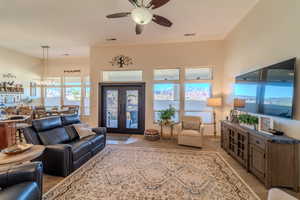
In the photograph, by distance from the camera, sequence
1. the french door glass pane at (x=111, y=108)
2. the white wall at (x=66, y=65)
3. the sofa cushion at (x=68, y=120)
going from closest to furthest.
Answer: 1. the sofa cushion at (x=68, y=120)
2. the french door glass pane at (x=111, y=108)
3. the white wall at (x=66, y=65)

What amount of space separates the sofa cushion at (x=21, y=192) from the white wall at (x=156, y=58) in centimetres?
463

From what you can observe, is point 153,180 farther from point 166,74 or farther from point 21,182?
point 166,74

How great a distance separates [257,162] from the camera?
8.86 ft

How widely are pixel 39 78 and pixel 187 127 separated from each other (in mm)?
8026

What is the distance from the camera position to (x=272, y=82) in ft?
9.13

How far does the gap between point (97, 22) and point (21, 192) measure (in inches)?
165

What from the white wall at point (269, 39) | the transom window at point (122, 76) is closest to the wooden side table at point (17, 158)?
the white wall at point (269, 39)

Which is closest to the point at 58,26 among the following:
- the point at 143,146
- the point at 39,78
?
the point at 143,146

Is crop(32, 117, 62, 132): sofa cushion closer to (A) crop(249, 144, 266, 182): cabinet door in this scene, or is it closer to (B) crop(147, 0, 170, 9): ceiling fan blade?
(B) crop(147, 0, 170, 9): ceiling fan blade

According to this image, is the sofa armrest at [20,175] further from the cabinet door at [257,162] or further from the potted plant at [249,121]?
the potted plant at [249,121]

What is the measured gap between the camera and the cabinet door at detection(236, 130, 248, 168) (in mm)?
3053

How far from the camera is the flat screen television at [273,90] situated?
242 cm

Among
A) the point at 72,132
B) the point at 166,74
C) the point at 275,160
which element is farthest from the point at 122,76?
the point at 275,160

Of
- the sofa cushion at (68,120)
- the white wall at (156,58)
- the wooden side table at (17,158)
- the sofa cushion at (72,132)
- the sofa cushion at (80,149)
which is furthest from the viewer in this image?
the white wall at (156,58)
